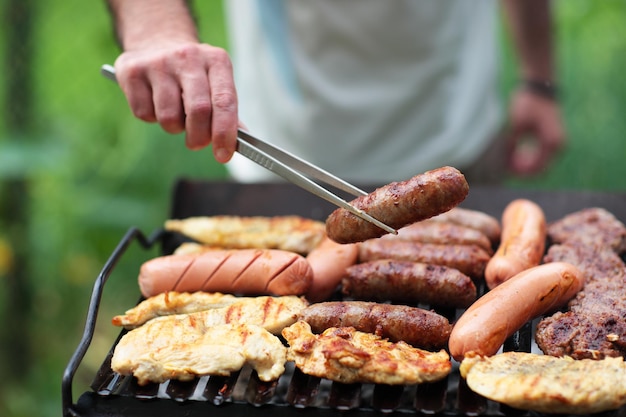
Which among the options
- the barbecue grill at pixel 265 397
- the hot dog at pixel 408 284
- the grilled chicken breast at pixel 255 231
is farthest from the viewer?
the grilled chicken breast at pixel 255 231

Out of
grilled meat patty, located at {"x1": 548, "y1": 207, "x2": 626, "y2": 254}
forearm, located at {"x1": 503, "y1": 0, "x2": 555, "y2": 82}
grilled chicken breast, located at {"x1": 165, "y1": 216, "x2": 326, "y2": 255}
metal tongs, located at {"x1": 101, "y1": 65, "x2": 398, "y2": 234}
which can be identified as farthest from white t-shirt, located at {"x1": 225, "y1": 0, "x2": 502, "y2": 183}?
metal tongs, located at {"x1": 101, "y1": 65, "x2": 398, "y2": 234}

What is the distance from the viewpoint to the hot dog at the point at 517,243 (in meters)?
3.68

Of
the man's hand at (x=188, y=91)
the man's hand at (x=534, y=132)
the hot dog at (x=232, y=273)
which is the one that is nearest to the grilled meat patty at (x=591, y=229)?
the hot dog at (x=232, y=273)

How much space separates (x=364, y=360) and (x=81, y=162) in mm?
4834

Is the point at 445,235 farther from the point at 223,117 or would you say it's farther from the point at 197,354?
the point at 197,354

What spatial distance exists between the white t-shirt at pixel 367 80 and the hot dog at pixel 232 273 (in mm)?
1831

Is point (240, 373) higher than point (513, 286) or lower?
lower

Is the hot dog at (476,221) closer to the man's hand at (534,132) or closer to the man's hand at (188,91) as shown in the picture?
the man's hand at (188,91)

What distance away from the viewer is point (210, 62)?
3.48 m

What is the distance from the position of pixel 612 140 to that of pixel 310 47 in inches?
144

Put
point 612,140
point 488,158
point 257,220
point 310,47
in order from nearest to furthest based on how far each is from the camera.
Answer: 1. point 257,220
2. point 310,47
3. point 488,158
4. point 612,140

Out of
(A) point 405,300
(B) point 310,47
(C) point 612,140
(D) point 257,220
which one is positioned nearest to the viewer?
(A) point 405,300

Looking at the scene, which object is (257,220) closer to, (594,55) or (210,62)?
(210,62)

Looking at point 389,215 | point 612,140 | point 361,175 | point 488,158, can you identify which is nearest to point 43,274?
point 361,175
